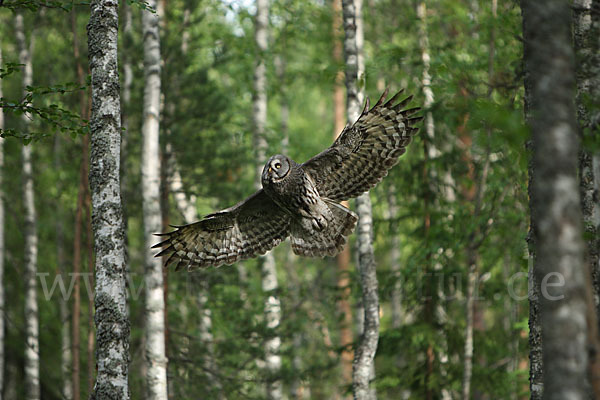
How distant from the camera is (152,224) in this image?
29.8ft

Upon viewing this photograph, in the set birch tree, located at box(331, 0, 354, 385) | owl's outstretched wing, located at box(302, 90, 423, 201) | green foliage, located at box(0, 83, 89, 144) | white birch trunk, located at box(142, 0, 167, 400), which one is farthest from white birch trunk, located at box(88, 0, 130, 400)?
birch tree, located at box(331, 0, 354, 385)

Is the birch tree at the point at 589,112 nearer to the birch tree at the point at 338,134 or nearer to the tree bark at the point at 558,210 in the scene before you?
the tree bark at the point at 558,210

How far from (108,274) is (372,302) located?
12.8ft

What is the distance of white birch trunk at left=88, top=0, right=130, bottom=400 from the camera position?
5.26 meters

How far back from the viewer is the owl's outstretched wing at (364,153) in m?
7.58

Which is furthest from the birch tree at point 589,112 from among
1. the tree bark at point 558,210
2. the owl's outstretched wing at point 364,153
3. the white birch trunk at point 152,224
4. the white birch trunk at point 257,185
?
the white birch trunk at point 257,185

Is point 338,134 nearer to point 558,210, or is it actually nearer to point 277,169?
point 277,169

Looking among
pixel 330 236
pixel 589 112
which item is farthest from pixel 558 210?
pixel 330 236

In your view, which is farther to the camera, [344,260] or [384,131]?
[344,260]

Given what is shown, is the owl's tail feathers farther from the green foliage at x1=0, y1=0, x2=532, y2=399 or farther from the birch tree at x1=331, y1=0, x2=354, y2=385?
the birch tree at x1=331, y1=0, x2=354, y2=385

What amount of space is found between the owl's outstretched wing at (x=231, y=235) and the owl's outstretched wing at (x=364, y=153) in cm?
74

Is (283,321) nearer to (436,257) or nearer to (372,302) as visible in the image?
(436,257)

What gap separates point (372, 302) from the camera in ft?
26.9

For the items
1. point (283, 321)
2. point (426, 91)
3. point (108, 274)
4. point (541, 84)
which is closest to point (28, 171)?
point (283, 321)
